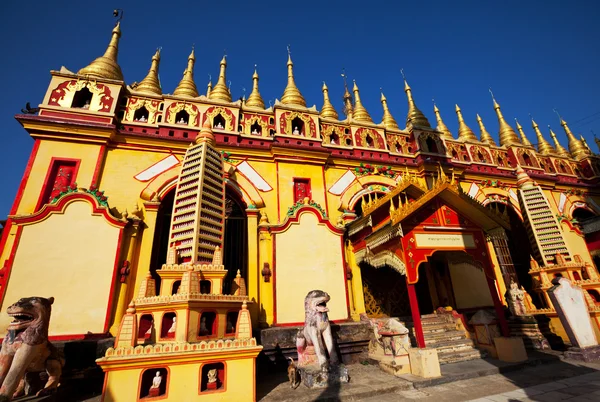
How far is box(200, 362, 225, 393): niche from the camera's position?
5246 mm

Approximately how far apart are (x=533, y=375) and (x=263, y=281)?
751 centimetres

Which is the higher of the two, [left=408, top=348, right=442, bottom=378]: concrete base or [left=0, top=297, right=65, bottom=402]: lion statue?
[left=0, top=297, right=65, bottom=402]: lion statue

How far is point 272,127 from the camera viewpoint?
1278cm

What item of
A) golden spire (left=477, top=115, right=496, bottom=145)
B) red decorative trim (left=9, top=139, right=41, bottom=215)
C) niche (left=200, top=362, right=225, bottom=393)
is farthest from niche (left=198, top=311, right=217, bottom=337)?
golden spire (left=477, top=115, right=496, bottom=145)

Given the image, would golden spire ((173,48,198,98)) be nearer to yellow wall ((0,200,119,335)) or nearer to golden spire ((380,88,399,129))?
yellow wall ((0,200,119,335))

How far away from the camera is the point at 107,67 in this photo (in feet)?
38.8

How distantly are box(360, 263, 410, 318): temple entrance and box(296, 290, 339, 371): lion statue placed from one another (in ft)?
15.5

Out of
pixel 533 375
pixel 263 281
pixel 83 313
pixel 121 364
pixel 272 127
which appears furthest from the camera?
pixel 272 127

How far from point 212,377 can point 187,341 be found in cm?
83

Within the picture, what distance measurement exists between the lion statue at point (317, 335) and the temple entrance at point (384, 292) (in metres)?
4.73

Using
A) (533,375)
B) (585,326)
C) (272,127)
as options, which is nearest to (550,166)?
(585,326)

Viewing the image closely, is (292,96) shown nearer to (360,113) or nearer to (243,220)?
(360,113)

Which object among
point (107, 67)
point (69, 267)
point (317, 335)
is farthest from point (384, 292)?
point (107, 67)

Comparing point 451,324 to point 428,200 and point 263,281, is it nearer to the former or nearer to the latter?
Result: point 428,200
